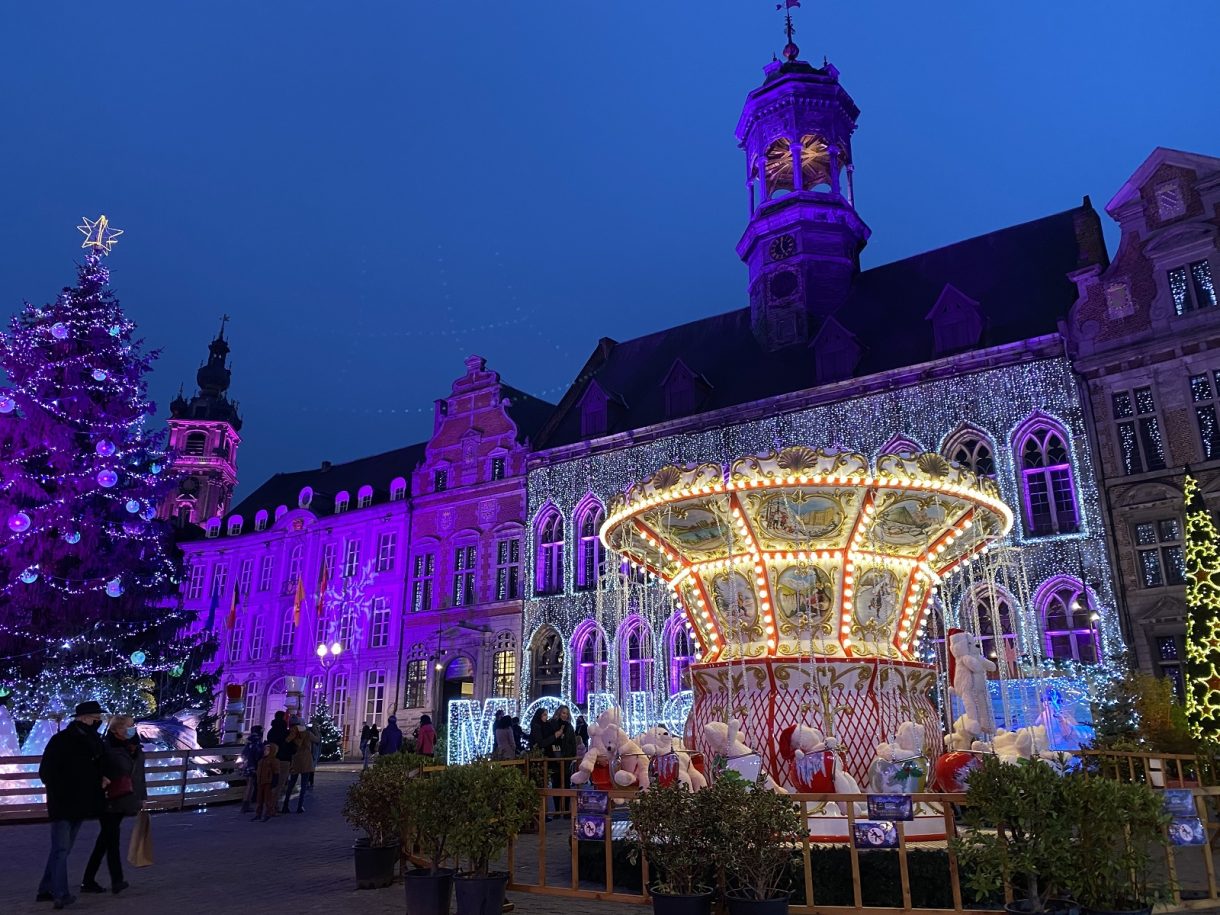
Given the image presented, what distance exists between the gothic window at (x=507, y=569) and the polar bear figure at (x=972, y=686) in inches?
755

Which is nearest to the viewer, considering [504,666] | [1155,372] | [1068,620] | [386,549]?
[1068,620]

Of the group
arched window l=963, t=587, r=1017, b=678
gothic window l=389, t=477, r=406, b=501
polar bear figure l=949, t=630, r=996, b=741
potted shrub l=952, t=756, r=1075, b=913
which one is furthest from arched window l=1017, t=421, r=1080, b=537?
gothic window l=389, t=477, r=406, b=501

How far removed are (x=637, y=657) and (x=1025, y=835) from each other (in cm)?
2006

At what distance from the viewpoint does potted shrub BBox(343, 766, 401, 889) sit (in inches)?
286

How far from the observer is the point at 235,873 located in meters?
8.40

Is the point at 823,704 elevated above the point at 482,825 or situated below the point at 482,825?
above

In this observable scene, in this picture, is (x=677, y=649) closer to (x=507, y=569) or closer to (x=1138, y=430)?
(x=507, y=569)

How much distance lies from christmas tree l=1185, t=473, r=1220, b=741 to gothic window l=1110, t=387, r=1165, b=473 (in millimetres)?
4886

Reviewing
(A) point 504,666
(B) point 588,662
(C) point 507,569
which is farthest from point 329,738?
(B) point 588,662

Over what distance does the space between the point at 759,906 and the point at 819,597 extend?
5293 mm

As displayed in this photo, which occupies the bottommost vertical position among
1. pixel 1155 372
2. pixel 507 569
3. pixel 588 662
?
pixel 588 662

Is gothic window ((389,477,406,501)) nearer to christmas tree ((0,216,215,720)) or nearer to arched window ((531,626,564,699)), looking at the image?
arched window ((531,626,564,699))

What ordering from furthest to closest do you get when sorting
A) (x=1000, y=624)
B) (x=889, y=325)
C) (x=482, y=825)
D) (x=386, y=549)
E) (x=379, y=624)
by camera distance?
(x=386, y=549) < (x=379, y=624) < (x=889, y=325) < (x=1000, y=624) < (x=482, y=825)

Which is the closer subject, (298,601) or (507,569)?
(507,569)
